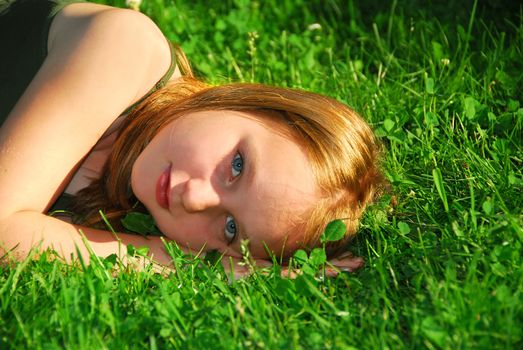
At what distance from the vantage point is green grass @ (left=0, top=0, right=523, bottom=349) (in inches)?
97.8

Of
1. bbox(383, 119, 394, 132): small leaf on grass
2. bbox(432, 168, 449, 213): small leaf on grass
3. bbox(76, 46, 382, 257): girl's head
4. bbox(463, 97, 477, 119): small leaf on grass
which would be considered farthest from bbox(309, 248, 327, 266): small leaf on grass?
bbox(463, 97, 477, 119): small leaf on grass

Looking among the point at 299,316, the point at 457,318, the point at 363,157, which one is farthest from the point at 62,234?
the point at 457,318

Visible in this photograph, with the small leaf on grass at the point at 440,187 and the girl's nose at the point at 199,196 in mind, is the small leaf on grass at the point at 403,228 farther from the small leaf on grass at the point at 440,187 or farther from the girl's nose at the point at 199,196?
the girl's nose at the point at 199,196

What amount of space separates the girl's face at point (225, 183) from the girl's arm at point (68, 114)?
192 millimetres

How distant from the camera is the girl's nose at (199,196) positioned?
314cm

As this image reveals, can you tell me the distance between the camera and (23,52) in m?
3.72

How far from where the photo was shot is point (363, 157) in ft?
11.2

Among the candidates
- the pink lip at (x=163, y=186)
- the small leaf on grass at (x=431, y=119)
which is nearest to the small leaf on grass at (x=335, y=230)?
the pink lip at (x=163, y=186)

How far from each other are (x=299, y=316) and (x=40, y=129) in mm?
1249

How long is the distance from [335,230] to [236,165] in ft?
1.51

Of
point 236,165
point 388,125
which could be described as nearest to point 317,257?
point 236,165

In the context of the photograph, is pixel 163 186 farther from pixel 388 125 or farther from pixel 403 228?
pixel 388 125

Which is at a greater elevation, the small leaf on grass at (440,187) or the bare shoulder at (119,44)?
the bare shoulder at (119,44)

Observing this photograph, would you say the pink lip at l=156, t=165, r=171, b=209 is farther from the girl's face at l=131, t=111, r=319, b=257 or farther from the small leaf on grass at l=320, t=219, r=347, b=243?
the small leaf on grass at l=320, t=219, r=347, b=243
